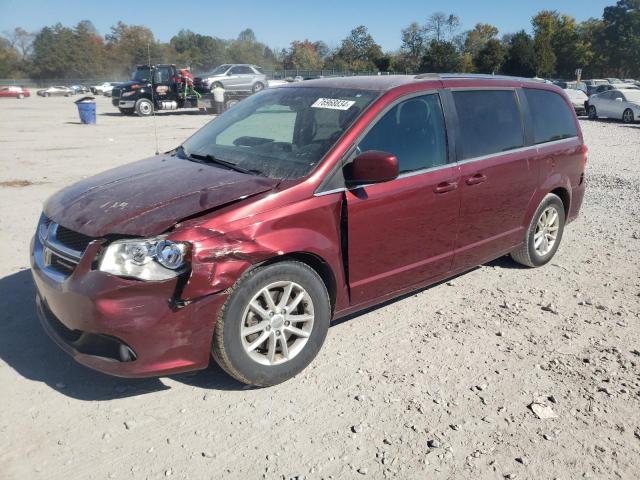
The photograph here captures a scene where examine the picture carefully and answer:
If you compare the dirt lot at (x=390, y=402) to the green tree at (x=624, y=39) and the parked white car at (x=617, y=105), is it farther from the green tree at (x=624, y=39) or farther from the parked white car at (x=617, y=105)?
the green tree at (x=624, y=39)

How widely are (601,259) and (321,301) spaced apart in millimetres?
3705

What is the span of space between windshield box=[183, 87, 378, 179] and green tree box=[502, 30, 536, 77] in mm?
52555

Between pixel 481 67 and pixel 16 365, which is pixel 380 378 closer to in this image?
pixel 16 365

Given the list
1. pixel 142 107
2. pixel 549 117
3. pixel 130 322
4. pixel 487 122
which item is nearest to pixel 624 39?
pixel 142 107

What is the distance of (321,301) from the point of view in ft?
11.1

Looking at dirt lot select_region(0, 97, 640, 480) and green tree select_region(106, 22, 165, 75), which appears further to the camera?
green tree select_region(106, 22, 165, 75)

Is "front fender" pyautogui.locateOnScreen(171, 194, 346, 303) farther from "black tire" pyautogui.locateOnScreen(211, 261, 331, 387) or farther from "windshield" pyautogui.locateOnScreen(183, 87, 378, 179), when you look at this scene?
"windshield" pyautogui.locateOnScreen(183, 87, 378, 179)

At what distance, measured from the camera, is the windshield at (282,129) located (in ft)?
11.7

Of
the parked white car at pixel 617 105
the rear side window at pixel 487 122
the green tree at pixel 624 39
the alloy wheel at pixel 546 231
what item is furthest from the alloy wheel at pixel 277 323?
the green tree at pixel 624 39

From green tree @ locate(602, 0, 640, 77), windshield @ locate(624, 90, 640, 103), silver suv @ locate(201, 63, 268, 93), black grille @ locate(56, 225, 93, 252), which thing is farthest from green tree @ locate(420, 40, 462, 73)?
black grille @ locate(56, 225, 93, 252)

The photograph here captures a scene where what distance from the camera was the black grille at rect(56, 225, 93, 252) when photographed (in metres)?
3.03

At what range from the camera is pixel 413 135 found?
155 inches

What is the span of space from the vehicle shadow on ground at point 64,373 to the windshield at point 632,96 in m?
24.2

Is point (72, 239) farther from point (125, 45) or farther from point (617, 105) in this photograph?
point (125, 45)
